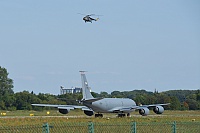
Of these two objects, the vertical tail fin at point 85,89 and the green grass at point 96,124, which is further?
the vertical tail fin at point 85,89

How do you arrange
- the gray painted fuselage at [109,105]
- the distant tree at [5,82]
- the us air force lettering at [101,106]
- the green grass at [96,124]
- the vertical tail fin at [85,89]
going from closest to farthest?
the green grass at [96,124], the gray painted fuselage at [109,105], the us air force lettering at [101,106], the vertical tail fin at [85,89], the distant tree at [5,82]

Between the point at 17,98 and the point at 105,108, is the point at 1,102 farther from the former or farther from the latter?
the point at 105,108

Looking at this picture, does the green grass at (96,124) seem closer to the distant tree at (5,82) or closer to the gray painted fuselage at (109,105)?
the gray painted fuselage at (109,105)

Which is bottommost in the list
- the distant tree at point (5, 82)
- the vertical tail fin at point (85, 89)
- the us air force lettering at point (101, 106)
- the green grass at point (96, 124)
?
the green grass at point (96, 124)

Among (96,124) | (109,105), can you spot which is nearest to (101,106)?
(109,105)

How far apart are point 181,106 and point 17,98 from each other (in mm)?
31406

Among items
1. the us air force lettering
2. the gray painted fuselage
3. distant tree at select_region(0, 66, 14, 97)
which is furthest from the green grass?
distant tree at select_region(0, 66, 14, 97)

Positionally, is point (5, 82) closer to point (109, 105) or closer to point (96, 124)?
point (109, 105)

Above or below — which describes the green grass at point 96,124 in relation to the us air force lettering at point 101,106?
below

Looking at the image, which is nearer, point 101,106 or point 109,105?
point 101,106

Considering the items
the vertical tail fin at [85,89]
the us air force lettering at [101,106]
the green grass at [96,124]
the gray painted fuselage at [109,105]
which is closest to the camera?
the green grass at [96,124]

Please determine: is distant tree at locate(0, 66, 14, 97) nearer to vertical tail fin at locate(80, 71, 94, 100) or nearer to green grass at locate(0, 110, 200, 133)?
vertical tail fin at locate(80, 71, 94, 100)

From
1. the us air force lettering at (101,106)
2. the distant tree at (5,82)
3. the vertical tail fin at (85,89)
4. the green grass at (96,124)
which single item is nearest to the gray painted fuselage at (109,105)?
the us air force lettering at (101,106)

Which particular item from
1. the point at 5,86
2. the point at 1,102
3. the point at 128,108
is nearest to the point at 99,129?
the point at 128,108
